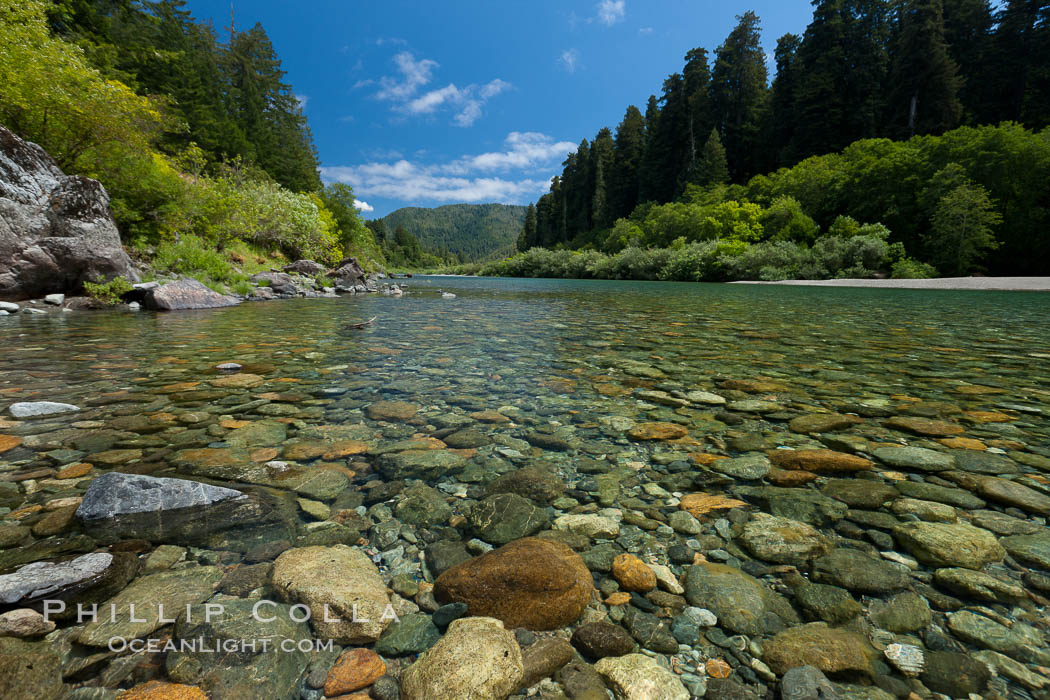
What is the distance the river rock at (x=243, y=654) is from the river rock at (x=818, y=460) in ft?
9.23

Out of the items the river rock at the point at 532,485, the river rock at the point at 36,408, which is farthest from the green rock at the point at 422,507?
the river rock at the point at 36,408

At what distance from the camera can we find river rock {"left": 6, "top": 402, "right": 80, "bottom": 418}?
10.5 ft

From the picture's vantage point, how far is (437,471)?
2.67 m

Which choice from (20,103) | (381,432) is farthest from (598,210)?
(381,432)

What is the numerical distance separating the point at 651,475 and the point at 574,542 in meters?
0.86

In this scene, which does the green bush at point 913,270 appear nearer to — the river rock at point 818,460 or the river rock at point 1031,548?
the river rock at point 818,460

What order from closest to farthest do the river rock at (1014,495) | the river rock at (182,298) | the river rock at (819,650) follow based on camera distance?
1. the river rock at (819,650)
2. the river rock at (1014,495)
3. the river rock at (182,298)

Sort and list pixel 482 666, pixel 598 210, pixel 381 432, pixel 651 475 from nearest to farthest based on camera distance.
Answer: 1. pixel 482 666
2. pixel 651 475
3. pixel 381 432
4. pixel 598 210

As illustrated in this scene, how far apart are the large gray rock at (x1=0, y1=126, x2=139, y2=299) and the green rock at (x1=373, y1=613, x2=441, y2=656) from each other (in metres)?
14.1

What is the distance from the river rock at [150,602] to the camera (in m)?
1.35

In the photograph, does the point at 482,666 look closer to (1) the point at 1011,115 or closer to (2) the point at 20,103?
(2) the point at 20,103

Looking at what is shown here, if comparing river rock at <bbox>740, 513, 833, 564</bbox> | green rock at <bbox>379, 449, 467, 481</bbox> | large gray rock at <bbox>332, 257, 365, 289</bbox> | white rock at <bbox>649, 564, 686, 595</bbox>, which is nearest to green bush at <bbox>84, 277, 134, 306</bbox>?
large gray rock at <bbox>332, 257, 365, 289</bbox>

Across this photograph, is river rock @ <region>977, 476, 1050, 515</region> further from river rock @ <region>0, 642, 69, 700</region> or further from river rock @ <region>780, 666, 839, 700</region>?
river rock @ <region>0, 642, 69, 700</region>

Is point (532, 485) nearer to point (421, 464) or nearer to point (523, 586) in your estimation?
point (421, 464)
